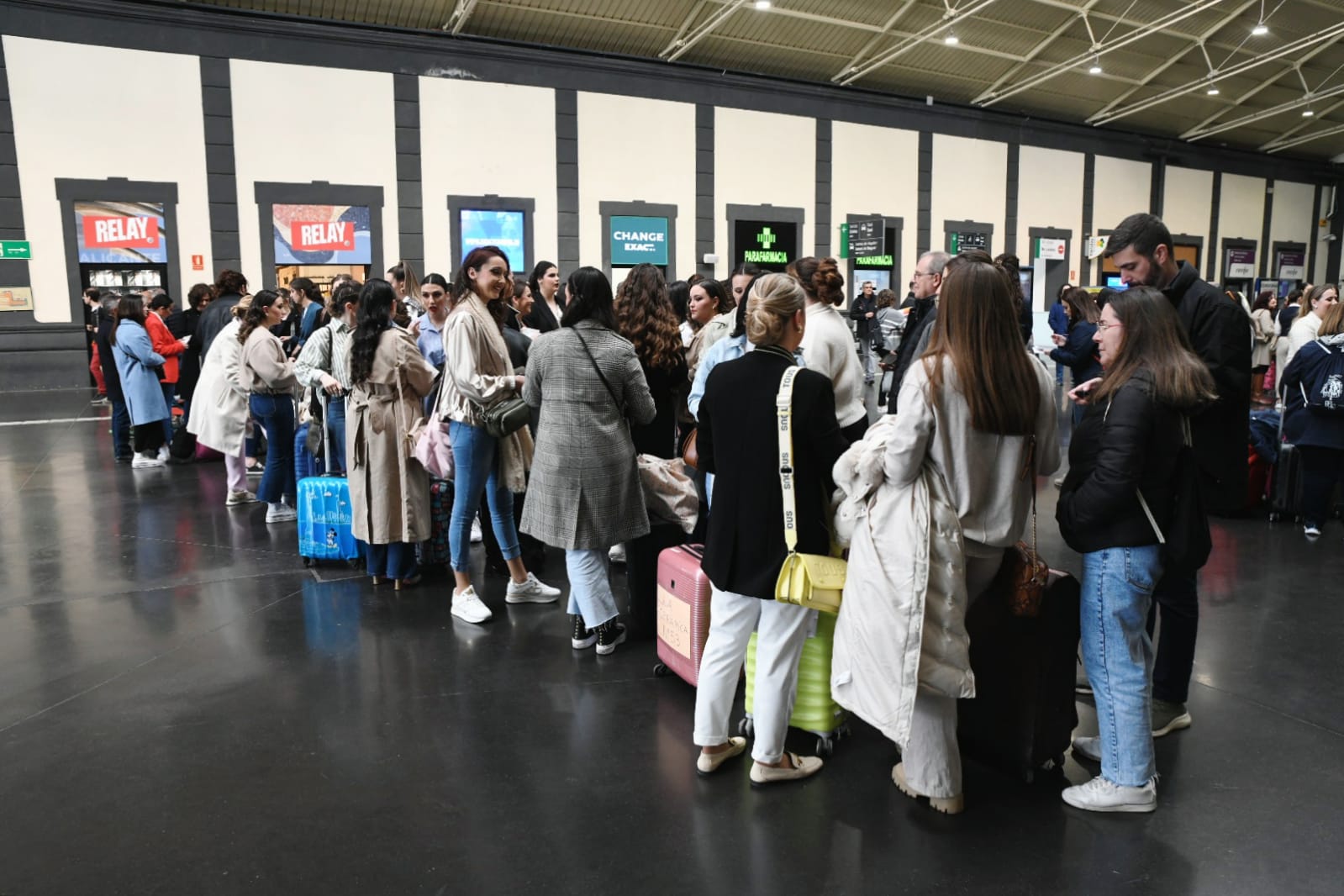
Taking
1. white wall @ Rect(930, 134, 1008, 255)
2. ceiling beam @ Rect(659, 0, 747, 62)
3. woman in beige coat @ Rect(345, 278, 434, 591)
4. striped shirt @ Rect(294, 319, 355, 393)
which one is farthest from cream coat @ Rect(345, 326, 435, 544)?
white wall @ Rect(930, 134, 1008, 255)

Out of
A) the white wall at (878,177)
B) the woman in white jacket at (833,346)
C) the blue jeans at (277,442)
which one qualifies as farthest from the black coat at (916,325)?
the white wall at (878,177)

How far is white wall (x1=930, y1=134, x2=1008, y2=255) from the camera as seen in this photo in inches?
734

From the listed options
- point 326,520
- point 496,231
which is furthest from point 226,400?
point 496,231

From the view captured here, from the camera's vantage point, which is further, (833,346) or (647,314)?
(647,314)

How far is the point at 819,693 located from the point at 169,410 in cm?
754

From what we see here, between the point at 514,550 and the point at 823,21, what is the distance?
44.3 ft

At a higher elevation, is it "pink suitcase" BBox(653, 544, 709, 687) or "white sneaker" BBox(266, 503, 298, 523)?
"pink suitcase" BBox(653, 544, 709, 687)

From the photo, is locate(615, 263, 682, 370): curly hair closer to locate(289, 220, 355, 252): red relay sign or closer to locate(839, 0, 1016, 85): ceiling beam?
locate(289, 220, 355, 252): red relay sign

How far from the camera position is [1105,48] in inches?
627

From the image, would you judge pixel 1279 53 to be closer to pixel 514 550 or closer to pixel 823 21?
pixel 823 21

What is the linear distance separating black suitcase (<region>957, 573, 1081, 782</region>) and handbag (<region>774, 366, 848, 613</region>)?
0.48m

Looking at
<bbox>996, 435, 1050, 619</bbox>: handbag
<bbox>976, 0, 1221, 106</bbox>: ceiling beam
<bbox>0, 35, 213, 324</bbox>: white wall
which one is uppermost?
<bbox>976, 0, 1221, 106</bbox>: ceiling beam

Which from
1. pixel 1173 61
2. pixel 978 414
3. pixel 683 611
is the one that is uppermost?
pixel 1173 61

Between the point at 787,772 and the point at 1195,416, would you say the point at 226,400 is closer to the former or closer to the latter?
the point at 787,772
